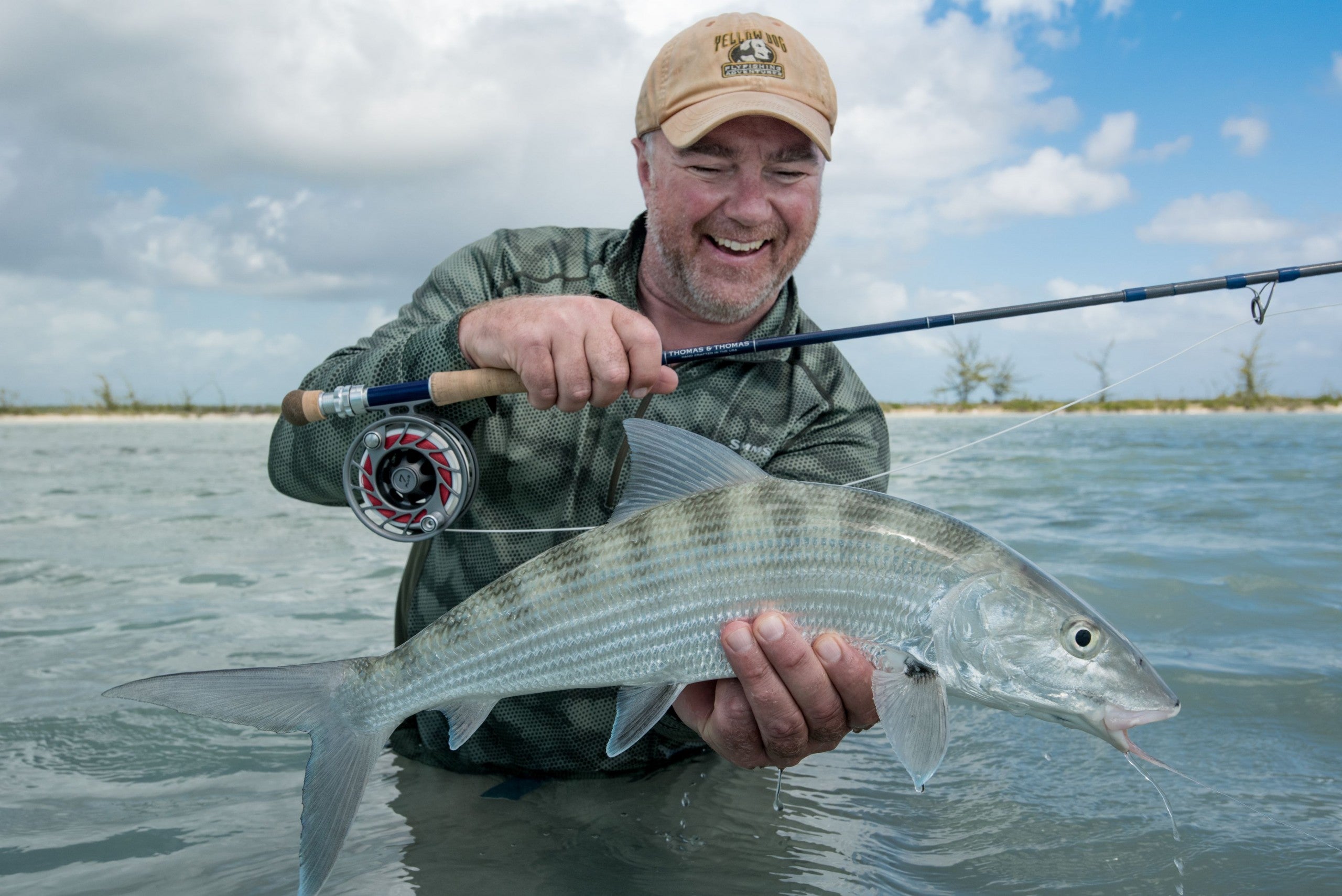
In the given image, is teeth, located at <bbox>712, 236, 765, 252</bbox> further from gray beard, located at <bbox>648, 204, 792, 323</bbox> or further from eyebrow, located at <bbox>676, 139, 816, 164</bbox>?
eyebrow, located at <bbox>676, 139, 816, 164</bbox>

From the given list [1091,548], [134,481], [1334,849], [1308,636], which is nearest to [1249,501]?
[1091,548]

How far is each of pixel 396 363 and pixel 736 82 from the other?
1462 millimetres

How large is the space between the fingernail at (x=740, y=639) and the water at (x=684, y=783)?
90 cm

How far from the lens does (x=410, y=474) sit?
2.57 m

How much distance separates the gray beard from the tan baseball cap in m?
0.32

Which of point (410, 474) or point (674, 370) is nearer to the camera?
point (410, 474)

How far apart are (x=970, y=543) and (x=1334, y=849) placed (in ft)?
5.70

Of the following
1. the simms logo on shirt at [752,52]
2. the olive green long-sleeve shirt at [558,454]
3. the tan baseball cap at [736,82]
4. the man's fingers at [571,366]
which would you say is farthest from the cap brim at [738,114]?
the man's fingers at [571,366]

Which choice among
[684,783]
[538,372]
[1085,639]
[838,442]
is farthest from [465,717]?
[838,442]

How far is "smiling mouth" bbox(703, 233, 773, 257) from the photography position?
3180 millimetres

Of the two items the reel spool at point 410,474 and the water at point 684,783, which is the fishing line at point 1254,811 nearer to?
the water at point 684,783

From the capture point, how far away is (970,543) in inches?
84.4

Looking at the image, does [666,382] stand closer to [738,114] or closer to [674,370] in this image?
[674,370]

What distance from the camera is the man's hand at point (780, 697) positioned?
7.03 ft
